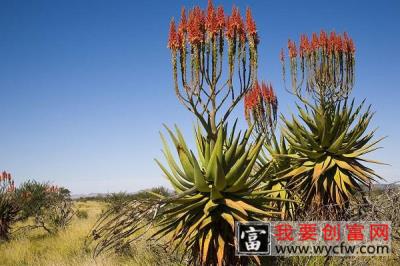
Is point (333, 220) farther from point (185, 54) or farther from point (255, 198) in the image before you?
point (185, 54)

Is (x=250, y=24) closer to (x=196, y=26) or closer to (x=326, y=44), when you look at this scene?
(x=196, y=26)

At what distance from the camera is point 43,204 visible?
834 inches

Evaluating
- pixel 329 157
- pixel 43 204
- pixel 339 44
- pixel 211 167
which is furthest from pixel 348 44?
pixel 43 204

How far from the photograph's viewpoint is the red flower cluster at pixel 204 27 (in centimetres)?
588

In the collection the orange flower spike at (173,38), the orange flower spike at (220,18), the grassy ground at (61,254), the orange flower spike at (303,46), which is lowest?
the grassy ground at (61,254)

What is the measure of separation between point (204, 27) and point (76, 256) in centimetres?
700

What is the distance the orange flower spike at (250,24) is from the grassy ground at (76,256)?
3874 mm

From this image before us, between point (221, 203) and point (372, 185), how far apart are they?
3893 mm

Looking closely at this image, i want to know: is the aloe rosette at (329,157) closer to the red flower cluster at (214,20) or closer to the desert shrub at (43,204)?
the red flower cluster at (214,20)

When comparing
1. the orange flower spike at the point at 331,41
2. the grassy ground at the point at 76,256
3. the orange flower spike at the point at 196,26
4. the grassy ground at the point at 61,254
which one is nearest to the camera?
the orange flower spike at the point at 196,26

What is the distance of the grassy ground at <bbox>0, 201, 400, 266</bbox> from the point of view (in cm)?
698

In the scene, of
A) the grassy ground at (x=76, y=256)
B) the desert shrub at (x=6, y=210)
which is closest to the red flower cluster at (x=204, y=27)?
the grassy ground at (x=76, y=256)

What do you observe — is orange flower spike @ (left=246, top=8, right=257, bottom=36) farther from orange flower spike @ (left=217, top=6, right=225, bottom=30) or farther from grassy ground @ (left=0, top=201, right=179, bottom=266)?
grassy ground @ (left=0, top=201, right=179, bottom=266)

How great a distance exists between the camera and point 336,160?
27.4ft
